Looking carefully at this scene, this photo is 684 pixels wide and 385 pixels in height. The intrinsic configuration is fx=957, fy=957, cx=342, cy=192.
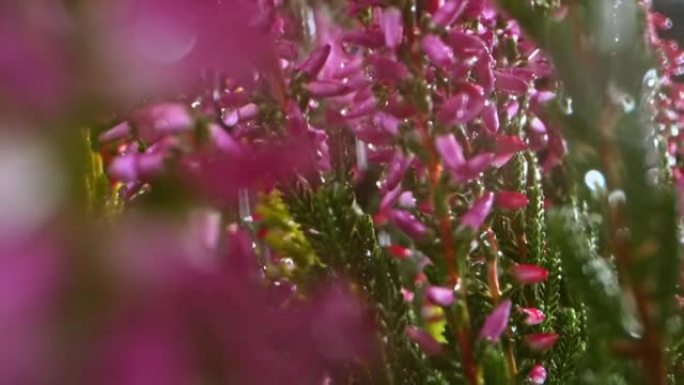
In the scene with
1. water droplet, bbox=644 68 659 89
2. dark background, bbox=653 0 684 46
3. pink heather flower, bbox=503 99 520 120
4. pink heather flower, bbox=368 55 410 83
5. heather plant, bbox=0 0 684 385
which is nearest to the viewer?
heather plant, bbox=0 0 684 385

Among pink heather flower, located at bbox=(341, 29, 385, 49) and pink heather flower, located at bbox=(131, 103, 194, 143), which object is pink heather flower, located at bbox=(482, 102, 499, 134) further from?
pink heather flower, located at bbox=(131, 103, 194, 143)

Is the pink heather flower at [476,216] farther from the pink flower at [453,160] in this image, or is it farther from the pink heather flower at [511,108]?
the pink heather flower at [511,108]

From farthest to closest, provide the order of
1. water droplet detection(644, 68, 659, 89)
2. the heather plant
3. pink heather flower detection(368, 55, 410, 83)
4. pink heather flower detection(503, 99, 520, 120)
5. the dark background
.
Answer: the dark background < pink heather flower detection(503, 99, 520, 120) < pink heather flower detection(368, 55, 410, 83) < water droplet detection(644, 68, 659, 89) < the heather plant

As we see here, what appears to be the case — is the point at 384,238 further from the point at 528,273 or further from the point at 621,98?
the point at 621,98

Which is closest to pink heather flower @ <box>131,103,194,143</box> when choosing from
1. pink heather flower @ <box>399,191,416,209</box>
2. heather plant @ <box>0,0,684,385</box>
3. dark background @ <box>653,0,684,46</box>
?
heather plant @ <box>0,0,684,385</box>

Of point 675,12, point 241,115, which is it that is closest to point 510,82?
point 241,115

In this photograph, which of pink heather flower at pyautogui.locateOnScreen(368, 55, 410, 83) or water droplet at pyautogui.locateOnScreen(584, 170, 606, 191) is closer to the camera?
water droplet at pyautogui.locateOnScreen(584, 170, 606, 191)

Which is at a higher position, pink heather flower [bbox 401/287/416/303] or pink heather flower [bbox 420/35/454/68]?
pink heather flower [bbox 420/35/454/68]

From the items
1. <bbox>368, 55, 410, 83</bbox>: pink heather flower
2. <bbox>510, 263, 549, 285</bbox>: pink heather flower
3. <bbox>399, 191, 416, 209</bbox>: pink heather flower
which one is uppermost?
<bbox>368, 55, 410, 83</bbox>: pink heather flower
